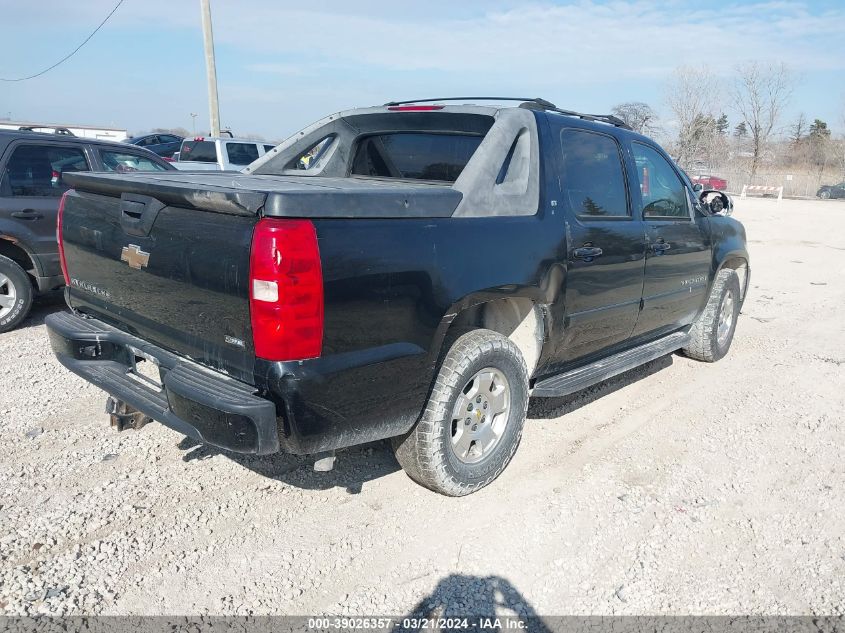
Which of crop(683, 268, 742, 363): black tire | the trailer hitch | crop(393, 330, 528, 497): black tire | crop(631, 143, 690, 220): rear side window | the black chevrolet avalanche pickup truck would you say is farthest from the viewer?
crop(683, 268, 742, 363): black tire

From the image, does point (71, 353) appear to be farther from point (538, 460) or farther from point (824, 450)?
point (824, 450)

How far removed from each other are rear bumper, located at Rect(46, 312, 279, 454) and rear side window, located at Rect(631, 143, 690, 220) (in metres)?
3.15

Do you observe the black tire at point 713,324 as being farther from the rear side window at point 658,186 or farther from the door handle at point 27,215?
the door handle at point 27,215

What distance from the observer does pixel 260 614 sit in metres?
2.56

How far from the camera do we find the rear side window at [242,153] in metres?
15.3

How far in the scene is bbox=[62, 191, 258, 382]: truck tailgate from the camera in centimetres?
261

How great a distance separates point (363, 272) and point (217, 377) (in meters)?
0.78

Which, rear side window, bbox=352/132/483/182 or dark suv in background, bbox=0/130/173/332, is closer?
rear side window, bbox=352/132/483/182

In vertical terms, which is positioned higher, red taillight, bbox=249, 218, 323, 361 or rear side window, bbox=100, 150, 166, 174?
rear side window, bbox=100, 150, 166, 174

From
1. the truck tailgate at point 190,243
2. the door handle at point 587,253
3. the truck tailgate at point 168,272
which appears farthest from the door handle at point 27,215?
the door handle at point 587,253

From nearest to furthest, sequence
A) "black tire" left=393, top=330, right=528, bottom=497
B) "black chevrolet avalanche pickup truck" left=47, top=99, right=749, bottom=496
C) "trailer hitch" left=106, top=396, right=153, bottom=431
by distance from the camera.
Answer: "black chevrolet avalanche pickup truck" left=47, top=99, right=749, bottom=496, "black tire" left=393, top=330, right=528, bottom=497, "trailer hitch" left=106, top=396, right=153, bottom=431

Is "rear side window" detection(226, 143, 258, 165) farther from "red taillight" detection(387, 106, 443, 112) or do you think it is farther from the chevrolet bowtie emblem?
the chevrolet bowtie emblem

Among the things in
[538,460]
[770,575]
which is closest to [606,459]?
[538,460]

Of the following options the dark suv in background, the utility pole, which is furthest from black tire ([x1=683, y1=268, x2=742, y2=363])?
the utility pole
